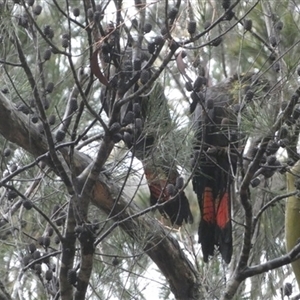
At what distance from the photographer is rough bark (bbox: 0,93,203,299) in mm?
2168

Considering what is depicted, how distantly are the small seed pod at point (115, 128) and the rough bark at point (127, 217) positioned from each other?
19cm

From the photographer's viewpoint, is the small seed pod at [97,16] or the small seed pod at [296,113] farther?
the small seed pod at [296,113]

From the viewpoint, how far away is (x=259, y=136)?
1.82 meters

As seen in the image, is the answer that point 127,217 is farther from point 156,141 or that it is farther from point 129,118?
point 129,118

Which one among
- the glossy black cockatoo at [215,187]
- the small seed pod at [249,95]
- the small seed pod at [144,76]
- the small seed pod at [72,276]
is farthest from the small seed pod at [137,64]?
the glossy black cockatoo at [215,187]

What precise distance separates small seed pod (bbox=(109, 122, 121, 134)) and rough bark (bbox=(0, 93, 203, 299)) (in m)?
0.19

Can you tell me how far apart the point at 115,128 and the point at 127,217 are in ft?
Result: 1.50

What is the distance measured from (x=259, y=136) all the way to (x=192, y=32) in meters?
0.30

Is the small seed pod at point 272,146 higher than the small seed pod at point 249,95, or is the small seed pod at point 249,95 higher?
the small seed pod at point 249,95

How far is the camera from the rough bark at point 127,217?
217 centimetres

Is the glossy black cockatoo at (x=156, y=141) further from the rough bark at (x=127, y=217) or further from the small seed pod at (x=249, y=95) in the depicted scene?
the small seed pod at (x=249, y=95)

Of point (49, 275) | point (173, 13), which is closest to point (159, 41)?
point (173, 13)

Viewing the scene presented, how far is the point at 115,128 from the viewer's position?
1788 millimetres

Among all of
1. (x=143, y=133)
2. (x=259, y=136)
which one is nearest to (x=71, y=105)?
(x=143, y=133)
